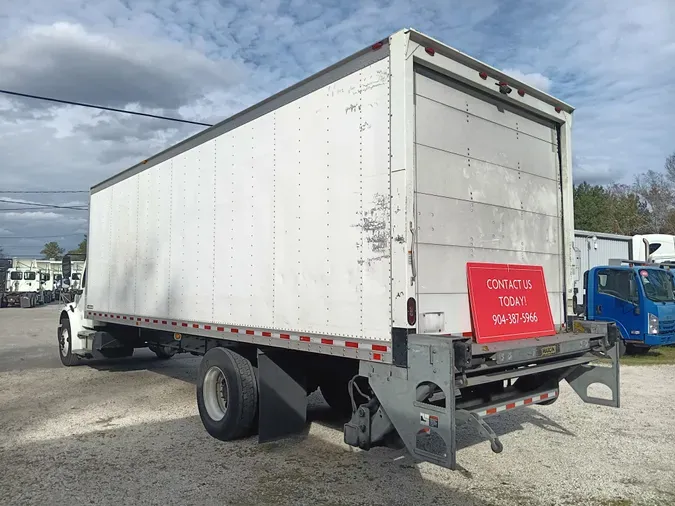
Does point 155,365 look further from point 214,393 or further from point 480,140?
point 480,140

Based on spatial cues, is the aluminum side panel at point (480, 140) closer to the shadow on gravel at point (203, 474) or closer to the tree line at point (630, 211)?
the shadow on gravel at point (203, 474)

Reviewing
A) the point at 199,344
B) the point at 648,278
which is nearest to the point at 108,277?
the point at 199,344

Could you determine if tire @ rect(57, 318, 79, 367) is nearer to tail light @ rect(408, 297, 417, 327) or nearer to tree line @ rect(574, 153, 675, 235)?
tail light @ rect(408, 297, 417, 327)

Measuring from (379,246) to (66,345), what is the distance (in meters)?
9.99

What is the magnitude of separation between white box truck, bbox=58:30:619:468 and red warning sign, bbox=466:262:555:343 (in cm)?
10

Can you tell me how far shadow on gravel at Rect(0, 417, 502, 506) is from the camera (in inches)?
195

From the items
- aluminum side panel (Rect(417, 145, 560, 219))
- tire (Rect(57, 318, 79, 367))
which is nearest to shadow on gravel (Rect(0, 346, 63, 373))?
tire (Rect(57, 318, 79, 367))

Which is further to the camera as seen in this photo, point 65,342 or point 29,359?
point 29,359

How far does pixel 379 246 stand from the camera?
4.68 m

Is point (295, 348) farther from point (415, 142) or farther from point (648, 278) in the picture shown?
point (648, 278)

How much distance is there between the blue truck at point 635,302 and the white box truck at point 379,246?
8.19 meters

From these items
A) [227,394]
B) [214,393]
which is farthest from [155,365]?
[227,394]

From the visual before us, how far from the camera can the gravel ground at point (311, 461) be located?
500cm

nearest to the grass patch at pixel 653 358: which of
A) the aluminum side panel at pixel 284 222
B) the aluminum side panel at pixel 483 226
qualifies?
the aluminum side panel at pixel 483 226
